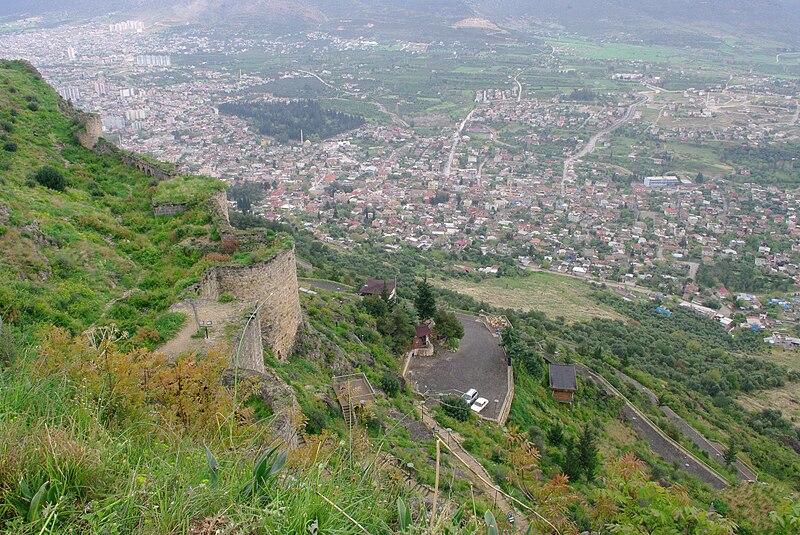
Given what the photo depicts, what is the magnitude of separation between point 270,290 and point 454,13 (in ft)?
533

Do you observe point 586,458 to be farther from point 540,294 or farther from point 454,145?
point 454,145

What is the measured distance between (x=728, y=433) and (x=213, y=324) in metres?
18.2

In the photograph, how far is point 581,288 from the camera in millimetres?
39156

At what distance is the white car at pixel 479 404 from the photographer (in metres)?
13.4

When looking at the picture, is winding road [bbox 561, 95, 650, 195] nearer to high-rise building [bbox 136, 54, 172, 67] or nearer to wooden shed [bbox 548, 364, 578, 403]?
wooden shed [bbox 548, 364, 578, 403]

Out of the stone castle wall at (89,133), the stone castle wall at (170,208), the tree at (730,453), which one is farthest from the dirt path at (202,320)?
the tree at (730,453)

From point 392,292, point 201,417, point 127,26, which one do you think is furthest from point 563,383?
point 127,26

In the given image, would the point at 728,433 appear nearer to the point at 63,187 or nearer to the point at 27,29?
the point at 63,187

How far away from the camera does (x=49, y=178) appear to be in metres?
12.3

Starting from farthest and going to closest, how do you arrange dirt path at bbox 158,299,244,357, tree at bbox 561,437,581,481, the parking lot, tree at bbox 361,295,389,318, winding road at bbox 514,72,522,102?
winding road at bbox 514,72,522,102
tree at bbox 361,295,389,318
the parking lot
tree at bbox 561,437,581,481
dirt path at bbox 158,299,244,357

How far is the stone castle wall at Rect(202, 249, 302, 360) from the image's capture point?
9.14m

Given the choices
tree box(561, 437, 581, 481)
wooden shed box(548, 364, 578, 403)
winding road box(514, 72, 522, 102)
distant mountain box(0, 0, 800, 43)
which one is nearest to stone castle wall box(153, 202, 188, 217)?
tree box(561, 437, 581, 481)

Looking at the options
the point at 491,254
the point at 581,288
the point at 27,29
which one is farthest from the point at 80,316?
the point at 27,29

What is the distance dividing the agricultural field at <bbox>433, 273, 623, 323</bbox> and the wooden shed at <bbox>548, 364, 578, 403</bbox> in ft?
45.5
